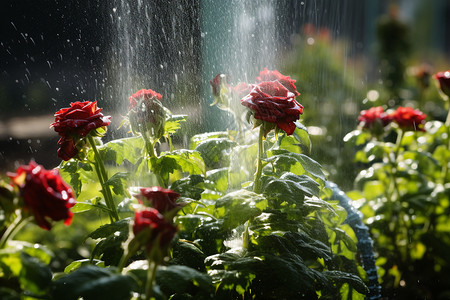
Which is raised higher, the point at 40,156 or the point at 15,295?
the point at 15,295

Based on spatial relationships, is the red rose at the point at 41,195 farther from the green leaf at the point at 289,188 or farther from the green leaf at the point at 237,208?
the green leaf at the point at 289,188

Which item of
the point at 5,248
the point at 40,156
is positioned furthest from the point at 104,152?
the point at 40,156

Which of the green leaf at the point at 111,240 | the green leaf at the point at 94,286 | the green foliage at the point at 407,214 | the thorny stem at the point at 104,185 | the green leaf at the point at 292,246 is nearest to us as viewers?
the green leaf at the point at 94,286

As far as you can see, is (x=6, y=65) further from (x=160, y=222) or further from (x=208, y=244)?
(x=160, y=222)

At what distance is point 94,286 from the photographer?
51 cm

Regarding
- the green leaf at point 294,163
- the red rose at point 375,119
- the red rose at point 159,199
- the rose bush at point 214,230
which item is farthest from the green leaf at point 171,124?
the red rose at point 375,119

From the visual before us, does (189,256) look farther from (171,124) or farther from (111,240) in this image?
(171,124)

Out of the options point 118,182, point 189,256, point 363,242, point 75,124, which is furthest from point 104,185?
point 363,242

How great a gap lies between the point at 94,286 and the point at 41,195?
0.13 meters

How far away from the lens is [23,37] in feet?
8.79

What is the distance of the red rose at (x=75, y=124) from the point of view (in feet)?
2.84

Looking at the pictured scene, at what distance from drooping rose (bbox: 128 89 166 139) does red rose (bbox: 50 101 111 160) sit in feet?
0.19

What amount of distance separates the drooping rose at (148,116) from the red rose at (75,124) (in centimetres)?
6

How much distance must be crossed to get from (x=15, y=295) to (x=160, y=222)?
0.62ft
